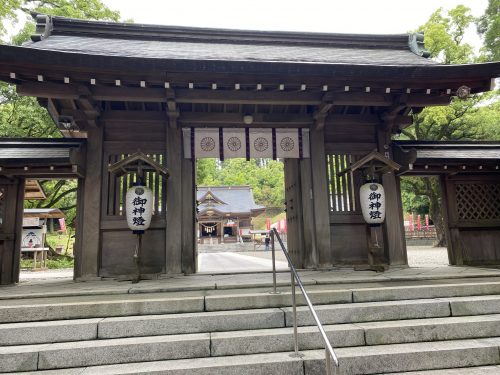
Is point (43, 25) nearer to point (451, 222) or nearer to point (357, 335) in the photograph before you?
point (357, 335)

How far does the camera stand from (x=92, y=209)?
615 centimetres

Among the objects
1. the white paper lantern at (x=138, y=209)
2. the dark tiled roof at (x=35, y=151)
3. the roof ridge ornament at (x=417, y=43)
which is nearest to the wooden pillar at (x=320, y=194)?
the white paper lantern at (x=138, y=209)

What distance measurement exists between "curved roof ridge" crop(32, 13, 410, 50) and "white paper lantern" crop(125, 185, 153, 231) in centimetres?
438

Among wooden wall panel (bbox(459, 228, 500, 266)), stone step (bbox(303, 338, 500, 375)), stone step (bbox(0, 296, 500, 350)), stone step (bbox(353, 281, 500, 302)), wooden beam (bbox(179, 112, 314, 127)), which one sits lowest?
stone step (bbox(303, 338, 500, 375))

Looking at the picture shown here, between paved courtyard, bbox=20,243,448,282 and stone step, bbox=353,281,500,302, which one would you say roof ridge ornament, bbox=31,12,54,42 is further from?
stone step, bbox=353,281,500,302

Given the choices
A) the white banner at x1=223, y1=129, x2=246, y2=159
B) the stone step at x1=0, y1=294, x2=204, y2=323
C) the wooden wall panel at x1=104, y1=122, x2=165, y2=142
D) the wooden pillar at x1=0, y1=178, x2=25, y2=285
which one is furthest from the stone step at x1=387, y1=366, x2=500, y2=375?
the wooden pillar at x1=0, y1=178, x2=25, y2=285

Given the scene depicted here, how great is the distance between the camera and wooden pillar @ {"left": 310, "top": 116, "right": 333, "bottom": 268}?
652 centimetres

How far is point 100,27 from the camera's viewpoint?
25.4 feet

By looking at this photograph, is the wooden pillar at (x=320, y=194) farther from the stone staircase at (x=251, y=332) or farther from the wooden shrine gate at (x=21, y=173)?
the wooden shrine gate at (x=21, y=173)

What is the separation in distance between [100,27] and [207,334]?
749 centimetres

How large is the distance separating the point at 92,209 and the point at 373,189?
5.31 m

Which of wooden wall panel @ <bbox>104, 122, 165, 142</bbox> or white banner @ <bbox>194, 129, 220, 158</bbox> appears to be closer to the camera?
wooden wall panel @ <bbox>104, 122, 165, 142</bbox>

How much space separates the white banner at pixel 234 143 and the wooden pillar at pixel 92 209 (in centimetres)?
246

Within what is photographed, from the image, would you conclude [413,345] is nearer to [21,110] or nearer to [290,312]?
[290,312]
